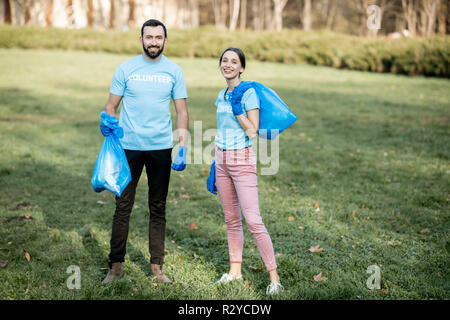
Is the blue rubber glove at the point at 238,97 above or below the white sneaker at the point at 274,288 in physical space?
above

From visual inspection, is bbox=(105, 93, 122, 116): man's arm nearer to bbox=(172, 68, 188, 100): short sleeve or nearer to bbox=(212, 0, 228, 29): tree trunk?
bbox=(172, 68, 188, 100): short sleeve

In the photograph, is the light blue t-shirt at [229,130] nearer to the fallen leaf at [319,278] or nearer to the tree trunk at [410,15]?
the fallen leaf at [319,278]

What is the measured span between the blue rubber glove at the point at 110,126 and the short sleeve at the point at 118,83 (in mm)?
213

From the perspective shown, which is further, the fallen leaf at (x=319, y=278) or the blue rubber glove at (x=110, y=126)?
the fallen leaf at (x=319, y=278)

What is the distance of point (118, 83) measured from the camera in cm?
358

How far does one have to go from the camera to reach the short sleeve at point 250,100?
335 cm

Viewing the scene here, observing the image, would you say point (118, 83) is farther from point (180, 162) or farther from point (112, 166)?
point (180, 162)

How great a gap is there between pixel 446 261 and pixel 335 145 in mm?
5077

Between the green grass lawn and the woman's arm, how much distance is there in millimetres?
1346

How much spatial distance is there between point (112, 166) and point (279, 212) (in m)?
2.90

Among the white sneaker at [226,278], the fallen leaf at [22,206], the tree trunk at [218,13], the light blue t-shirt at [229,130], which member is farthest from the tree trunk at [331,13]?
the white sneaker at [226,278]

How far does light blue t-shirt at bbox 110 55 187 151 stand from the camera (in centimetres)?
357
